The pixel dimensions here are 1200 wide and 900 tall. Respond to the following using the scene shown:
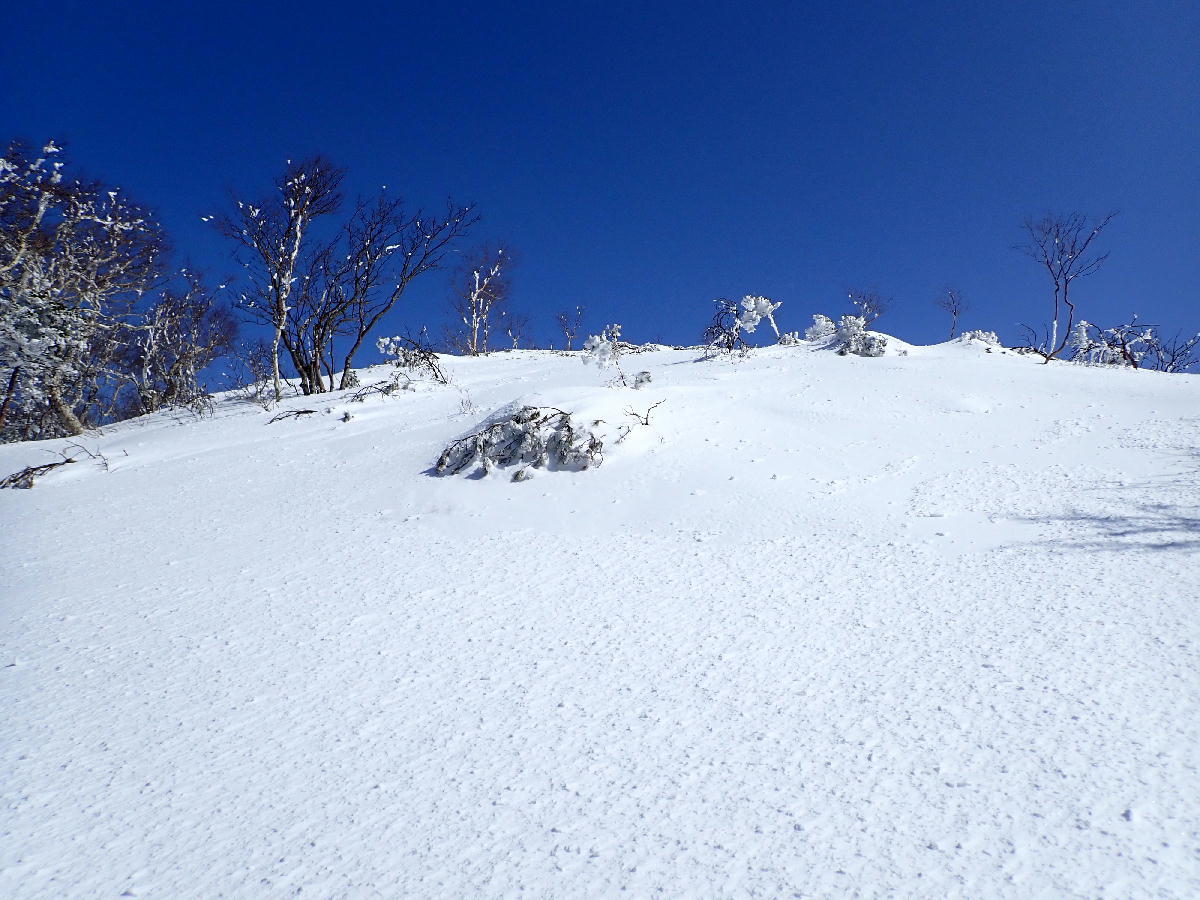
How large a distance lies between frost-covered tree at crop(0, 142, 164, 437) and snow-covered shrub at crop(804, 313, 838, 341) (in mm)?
13798

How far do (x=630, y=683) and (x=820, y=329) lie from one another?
39.9 feet

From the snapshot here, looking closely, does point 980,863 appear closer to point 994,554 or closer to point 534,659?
point 534,659

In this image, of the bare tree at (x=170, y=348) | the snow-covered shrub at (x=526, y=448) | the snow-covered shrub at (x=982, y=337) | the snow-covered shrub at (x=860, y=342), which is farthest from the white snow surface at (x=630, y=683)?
the bare tree at (x=170, y=348)

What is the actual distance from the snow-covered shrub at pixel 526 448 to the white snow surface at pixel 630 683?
0.22 metres

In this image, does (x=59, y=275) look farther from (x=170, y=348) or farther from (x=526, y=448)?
(x=526, y=448)

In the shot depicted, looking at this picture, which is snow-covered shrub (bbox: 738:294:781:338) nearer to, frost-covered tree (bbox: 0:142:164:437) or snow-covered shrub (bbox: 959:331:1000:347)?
snow-covered shrub (bbox: 959:331:1000:347)

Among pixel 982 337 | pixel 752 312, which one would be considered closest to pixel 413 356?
pixel 752 312

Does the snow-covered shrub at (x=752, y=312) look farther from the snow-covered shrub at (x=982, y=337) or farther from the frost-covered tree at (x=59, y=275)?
the frost-covered tree at (x=59, y=275)

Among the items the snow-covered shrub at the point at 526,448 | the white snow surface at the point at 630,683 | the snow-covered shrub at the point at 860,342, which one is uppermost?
the snow-covered shrub at the point at 860,342

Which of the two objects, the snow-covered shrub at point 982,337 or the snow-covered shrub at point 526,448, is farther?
the snow-covered shrub at point 982,337

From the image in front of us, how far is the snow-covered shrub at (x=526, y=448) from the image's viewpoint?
17.2ft

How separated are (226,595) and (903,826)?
11.3 ft

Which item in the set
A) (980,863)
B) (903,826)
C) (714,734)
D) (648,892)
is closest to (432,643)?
(714,734)

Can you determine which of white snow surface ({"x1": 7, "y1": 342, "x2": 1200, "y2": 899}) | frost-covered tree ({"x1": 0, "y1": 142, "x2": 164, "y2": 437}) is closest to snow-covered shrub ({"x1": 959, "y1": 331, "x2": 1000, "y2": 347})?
white snow surface ({"x1": 7, "y1": 342, "x2": 1200, "y2": 899})
